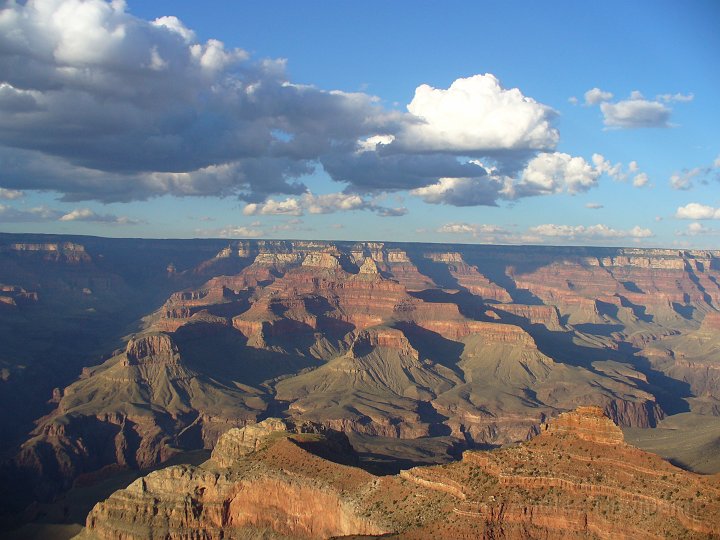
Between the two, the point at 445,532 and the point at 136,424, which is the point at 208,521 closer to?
the point at 445,532

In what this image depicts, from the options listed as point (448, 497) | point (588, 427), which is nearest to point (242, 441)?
point (448, 497)

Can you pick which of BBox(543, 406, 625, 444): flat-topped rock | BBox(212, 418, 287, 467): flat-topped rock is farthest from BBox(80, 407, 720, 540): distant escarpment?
BBox(212, 418, 287, 467): flat-topped rock

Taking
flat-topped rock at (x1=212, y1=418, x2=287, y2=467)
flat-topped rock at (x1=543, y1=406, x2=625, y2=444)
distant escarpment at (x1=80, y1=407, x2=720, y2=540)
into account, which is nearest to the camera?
distant escarpment at (x1=80, y1=407, x2=720, y2=540)

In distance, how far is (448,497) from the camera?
230 feet

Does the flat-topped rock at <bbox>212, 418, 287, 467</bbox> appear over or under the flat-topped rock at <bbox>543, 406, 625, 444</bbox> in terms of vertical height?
under

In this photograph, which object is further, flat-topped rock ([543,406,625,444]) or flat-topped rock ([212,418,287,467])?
flat-topped rock ([212,418,287,467])

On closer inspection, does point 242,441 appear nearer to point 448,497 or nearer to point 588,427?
point 448,497

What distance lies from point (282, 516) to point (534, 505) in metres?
27.8

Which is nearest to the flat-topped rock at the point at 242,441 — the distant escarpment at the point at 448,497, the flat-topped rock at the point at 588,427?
the distant escarpment at the point at 448,497

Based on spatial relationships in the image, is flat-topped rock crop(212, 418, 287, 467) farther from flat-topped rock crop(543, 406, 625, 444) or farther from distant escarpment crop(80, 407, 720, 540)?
flat-topped rock crop(543, 406, 625, 444)

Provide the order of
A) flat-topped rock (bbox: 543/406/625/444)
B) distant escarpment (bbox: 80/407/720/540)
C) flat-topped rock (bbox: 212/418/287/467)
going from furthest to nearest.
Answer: flat-topped rock (bbox: 212/418/287/467), flat-topped rock (bbox: 543/406/625/444), distant escarpment (bbox: 80/407/720/540)

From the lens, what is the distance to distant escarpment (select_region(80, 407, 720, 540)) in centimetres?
6397

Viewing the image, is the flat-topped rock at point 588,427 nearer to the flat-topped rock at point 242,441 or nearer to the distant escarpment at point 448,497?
the distant escarpment at point 448,497

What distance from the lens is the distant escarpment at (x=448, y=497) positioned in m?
64.0
